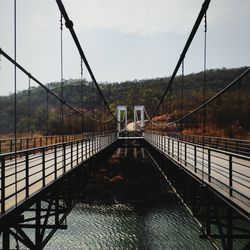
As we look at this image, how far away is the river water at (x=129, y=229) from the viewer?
16.5 metres

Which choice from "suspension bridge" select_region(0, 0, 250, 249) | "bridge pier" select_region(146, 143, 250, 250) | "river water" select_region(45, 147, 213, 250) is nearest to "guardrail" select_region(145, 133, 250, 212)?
"suspension bridge" select_region(0, 0, 250, 249)

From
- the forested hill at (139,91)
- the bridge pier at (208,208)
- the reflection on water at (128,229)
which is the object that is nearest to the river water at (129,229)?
the reflection on water at (128,229)

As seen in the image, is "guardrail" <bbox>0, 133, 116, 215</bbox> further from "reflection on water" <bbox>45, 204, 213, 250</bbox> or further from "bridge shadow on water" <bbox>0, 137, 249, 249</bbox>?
"reflection on water" <bbox>45, 204, 213, 250</bbox>

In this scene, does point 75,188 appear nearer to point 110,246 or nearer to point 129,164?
point 110,246

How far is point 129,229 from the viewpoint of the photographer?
1884 cm

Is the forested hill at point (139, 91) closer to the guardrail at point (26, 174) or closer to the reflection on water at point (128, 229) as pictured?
the reflection on water at point (128, 229)

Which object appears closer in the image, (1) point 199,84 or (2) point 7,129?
(2) point 7,129

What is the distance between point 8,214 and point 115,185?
26406 millimetres

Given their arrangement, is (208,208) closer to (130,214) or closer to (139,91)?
(130,214)

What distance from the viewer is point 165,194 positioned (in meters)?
26.7

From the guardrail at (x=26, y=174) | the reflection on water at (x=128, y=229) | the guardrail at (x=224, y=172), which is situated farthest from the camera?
the reflection on water at (x=128, y=229)

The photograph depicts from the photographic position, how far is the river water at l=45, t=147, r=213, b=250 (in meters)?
16.5

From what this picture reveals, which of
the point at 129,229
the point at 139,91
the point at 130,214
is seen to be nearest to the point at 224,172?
the point at 129,229

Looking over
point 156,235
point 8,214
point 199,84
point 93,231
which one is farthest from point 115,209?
point 199,84
